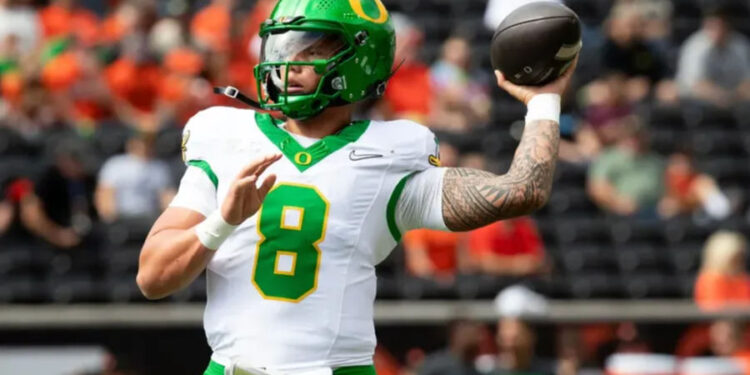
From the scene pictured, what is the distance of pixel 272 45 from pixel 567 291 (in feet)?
20.2

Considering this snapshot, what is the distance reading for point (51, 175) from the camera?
9.42 meters

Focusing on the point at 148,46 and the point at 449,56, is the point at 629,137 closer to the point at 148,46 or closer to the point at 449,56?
the point at 449,56

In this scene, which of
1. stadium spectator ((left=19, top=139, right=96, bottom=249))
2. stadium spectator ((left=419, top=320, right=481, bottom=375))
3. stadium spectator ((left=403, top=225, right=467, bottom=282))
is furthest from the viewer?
stadium spectator ((left=403, top=225, right=467, bottom=282))

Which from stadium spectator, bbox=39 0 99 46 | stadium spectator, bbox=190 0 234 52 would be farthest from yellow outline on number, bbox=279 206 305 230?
stadium spectator, bbox=39 0 99 46

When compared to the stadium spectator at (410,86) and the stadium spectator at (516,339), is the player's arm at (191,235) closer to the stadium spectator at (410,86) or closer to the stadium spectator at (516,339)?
the stadium spectator at (516,339)

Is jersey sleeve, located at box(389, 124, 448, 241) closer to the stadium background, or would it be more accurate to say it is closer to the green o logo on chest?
the green o logo on chest

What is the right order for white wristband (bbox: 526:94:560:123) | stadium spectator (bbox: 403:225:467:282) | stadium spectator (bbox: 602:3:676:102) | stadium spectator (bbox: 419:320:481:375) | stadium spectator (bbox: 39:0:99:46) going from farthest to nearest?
1. stadium spectator (bbox: 602:3:676:102)
2. stadium spectator (bbox: 39:0:99:46)
3. stadium spectator (bbox: 403:225:467:282)
4. stadium spectator (bbox: 419:320:481:375)
5. white wristband (bbox: 526:94:560:123)

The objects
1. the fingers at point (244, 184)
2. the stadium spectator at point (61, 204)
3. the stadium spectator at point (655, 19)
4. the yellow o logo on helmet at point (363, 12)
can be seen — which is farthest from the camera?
the stadium spectator at point (655, 19)

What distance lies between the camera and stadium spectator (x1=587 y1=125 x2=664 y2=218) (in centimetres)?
1052

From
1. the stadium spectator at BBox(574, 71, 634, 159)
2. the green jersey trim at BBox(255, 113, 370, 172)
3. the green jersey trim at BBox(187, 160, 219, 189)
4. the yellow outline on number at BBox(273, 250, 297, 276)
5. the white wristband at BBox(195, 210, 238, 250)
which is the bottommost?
the stadium spectator at BBox(574, 71, 634, 159)

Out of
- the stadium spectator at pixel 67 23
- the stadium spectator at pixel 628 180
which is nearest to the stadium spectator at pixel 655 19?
the stadium spectator at pixel 628 180

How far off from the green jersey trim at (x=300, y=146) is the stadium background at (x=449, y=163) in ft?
14.3

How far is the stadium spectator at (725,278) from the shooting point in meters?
9.33

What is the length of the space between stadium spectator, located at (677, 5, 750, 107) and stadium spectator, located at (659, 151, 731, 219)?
1162mm
